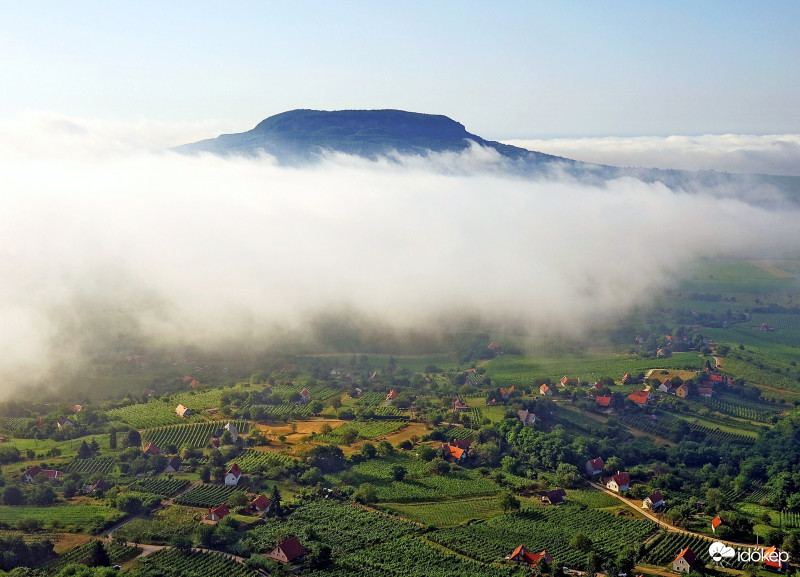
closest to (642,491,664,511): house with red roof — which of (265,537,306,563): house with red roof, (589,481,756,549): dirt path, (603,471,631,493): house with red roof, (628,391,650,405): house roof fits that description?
(589,481,756,549): dirt path

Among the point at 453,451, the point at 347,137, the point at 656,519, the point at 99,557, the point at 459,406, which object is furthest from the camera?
the point at 347,137

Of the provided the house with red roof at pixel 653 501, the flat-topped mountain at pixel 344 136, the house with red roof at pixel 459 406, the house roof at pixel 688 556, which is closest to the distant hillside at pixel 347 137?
the flat-topped mountain at pixel 344 136

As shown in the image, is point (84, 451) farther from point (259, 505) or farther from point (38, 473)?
point (259, 505)

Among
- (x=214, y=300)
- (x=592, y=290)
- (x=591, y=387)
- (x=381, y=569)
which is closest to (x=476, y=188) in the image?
(x=592, y=290)

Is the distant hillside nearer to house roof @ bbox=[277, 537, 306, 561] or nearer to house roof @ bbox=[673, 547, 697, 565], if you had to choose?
house roof @ bbox=[277, 537, 306, 561]

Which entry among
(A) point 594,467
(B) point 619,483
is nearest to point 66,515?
(A) point 594,467
